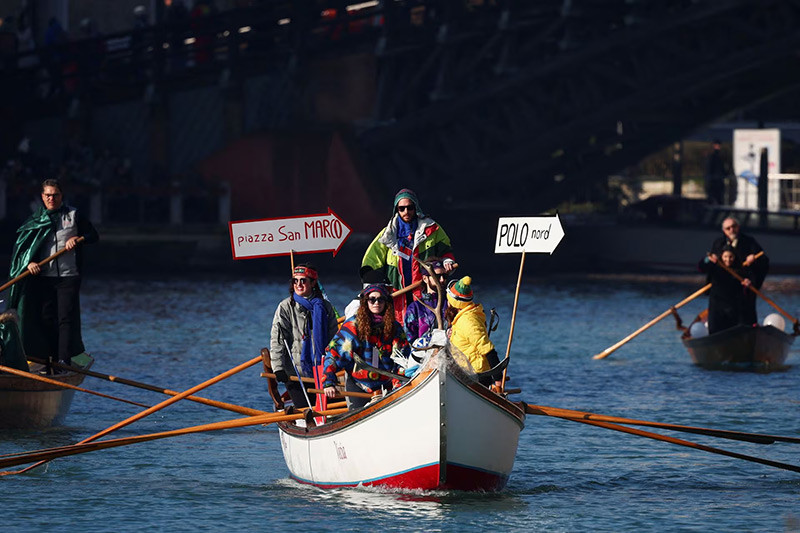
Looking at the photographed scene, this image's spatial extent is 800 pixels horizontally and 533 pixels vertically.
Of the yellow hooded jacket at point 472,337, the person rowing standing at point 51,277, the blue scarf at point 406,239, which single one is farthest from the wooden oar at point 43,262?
the yellow hooded jacket at point 472,337

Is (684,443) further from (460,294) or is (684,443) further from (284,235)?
(284,235)

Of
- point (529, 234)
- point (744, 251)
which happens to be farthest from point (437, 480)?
point (744, 251)

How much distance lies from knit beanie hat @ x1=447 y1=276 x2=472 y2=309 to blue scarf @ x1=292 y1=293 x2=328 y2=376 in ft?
3.69

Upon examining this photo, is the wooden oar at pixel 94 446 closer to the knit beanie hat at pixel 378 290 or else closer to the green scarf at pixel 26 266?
the knit beanie hat at pixel 378 290

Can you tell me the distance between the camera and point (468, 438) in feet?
45.2

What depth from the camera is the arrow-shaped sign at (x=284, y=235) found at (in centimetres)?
1585

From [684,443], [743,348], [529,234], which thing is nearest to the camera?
[684,443]

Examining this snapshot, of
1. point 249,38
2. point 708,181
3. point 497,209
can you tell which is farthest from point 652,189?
point 249,38

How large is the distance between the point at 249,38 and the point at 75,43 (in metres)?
4.44

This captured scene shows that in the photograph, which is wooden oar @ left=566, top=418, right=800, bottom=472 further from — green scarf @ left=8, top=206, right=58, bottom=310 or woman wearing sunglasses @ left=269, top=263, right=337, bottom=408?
green scarf @ left=8, top=206, right=58, bottom=310

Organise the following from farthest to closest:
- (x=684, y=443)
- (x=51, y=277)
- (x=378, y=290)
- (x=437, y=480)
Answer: (x=51, y=277) < (x=684, y=443) < (x=378, y=290) < (x=437, y=480)

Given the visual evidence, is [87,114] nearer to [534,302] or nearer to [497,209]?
[497,209]

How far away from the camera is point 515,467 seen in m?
16.7

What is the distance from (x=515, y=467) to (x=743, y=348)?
331 inches
